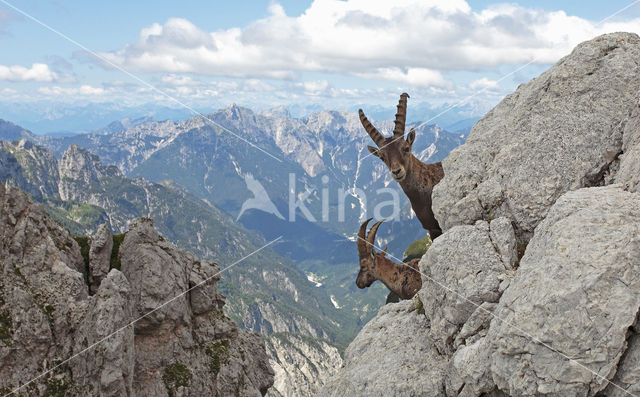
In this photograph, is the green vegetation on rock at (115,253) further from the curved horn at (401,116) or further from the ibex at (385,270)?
the curved horn at (401,116)

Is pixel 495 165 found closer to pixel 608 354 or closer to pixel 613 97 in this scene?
pixel 613 97

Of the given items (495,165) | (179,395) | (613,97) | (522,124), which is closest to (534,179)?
(495,165)

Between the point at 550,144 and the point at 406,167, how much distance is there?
632 centimetres

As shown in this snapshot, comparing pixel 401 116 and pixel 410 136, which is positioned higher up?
pixel 401 116

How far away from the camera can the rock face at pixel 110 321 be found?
22031 mm

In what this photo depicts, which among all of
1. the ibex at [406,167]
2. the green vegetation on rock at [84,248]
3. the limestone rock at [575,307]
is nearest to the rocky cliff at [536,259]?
the limestone rock at [575,307]

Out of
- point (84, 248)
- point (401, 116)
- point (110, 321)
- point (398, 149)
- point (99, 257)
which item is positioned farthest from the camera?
point (84, 248)

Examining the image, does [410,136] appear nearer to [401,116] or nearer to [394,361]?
[401,116]

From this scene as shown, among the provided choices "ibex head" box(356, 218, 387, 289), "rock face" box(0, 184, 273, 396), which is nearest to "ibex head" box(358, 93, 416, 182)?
"ibex head" box(356, 218, 387, 289)

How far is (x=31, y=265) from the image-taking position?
24.8 m

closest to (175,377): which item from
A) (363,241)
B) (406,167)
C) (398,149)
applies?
(363,241)

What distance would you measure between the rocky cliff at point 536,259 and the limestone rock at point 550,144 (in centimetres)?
5

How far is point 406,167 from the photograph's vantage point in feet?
64.3

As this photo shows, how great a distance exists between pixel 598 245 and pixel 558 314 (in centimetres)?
195
